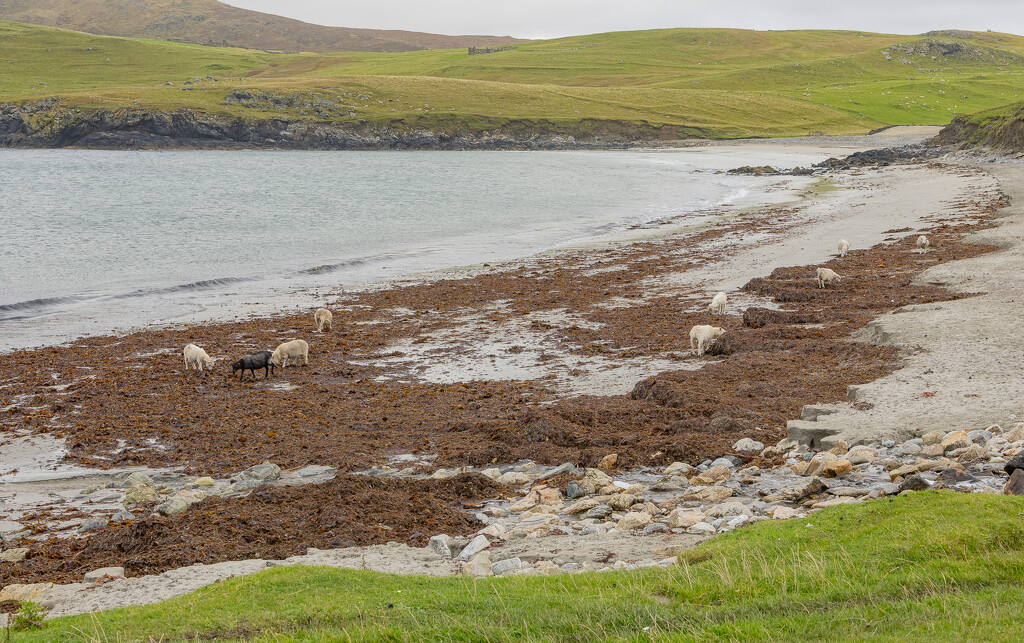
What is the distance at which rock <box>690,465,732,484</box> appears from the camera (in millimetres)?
13258

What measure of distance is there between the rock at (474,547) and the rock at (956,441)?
7.62 metres

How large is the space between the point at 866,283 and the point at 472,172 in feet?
262

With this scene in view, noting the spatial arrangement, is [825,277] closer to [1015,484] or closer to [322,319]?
[322,319]

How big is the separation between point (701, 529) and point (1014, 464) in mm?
4314

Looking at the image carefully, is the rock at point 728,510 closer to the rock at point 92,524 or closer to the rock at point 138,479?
the rock at point 92,524

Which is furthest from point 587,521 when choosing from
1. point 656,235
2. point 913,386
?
point 656,235

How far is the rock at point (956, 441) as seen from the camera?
494 inches

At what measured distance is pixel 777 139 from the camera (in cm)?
15050

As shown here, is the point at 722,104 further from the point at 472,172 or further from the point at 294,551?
the point at 294,551

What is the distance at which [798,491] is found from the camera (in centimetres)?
1181

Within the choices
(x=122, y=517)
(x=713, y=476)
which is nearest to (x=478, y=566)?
(x=713, y=476)

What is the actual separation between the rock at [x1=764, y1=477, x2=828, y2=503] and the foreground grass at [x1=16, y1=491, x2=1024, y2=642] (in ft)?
6.79

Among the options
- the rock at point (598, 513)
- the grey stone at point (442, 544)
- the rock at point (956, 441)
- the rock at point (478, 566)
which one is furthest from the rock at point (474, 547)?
the rock at point (956, 441)

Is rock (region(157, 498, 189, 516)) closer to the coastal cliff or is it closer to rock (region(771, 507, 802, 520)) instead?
rock (region(771, 507, 802, 520))
